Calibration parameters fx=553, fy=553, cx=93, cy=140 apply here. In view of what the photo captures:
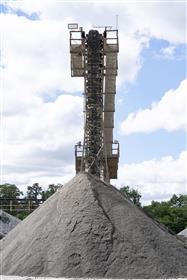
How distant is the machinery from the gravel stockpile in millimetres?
10075

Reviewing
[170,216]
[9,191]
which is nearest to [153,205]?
[170,216]

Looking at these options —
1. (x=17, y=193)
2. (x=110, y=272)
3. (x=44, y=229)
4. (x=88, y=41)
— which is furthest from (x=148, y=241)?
(x=17, y=193)

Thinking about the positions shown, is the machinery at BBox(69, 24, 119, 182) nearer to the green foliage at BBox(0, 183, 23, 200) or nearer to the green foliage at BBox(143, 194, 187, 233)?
the green foliage at BBox(143, 194, 187, 233)

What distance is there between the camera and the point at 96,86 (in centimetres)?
2600

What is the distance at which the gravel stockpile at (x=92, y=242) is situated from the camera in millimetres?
12161

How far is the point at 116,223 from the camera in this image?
44.4 ft

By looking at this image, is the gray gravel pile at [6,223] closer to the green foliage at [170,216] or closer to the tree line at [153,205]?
the tree line at [153,205]

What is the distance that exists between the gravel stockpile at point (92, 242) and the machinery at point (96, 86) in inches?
397

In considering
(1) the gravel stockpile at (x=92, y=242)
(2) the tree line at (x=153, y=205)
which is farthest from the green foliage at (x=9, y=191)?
(1) the gravel stockpile at (x=92, y=242)

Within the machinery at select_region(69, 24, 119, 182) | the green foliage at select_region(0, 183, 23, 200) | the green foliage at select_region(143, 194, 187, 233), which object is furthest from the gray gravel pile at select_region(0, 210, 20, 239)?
the green foliage at select_region(0, 183, 23, 200)

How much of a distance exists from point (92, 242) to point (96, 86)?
555 inches

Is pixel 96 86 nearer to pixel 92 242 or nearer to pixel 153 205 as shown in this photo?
pixel 92 242

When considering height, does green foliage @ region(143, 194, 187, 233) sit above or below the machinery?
below

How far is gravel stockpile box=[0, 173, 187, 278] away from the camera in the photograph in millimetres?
12161
